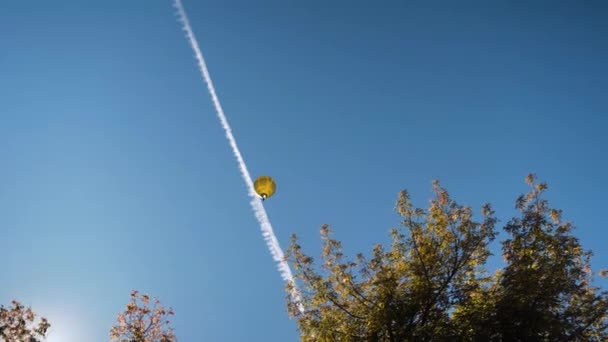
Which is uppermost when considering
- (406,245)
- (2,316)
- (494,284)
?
(2,316)

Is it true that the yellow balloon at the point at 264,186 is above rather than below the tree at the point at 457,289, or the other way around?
above

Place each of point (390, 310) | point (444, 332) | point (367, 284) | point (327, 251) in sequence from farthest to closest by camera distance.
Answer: point (327, 251) < point (367, 284) < point (390, 310) < point (444, 332)

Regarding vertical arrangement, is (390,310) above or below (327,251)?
below

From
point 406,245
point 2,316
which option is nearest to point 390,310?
point 406,245

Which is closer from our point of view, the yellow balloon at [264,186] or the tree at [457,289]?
the tree at [457,289]

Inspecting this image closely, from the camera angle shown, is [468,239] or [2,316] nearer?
[468,239]

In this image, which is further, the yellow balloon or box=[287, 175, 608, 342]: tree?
the yellow balloon

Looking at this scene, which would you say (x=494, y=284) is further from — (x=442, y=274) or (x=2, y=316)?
(x=2, y=316)

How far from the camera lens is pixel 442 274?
576 inches

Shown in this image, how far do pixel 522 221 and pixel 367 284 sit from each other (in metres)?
6.18

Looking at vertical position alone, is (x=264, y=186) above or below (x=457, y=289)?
above

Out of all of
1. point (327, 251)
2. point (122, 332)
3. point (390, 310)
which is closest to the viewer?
point (390, 310)

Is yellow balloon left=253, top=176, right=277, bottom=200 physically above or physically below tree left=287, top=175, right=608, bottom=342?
above

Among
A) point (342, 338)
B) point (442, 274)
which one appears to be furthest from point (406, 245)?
point (342, 338)
